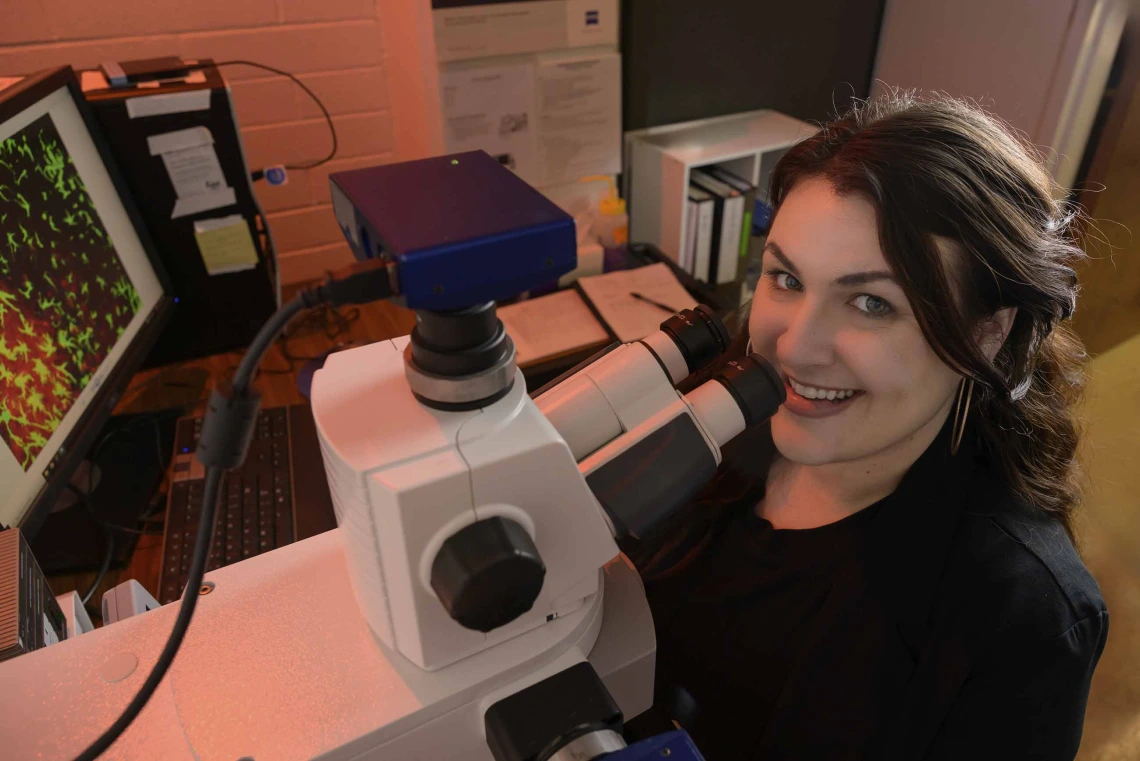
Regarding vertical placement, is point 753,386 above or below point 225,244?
above

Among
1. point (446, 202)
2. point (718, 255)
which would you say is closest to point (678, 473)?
point (446, 202)

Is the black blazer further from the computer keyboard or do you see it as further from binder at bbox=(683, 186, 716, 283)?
binder at bbox=(683, 186, 716, 283)

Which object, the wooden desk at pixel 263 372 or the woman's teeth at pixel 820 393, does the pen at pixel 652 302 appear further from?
the woman's teeth at pixel 820 393

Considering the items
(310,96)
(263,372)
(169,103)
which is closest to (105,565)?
(263,372)

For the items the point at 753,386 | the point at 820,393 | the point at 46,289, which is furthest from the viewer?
the point at 46,289

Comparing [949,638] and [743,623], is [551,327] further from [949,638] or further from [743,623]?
[949,638]

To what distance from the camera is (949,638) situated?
0.72 meters

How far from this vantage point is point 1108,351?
2205mm

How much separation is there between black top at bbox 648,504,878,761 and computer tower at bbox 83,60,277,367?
90cm

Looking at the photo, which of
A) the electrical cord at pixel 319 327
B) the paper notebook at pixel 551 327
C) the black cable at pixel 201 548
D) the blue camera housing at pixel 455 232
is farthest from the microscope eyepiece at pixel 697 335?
the electrical cord at pixel 319 327

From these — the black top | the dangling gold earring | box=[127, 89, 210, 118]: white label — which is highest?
box=[127, 89, 210, 118]: white label

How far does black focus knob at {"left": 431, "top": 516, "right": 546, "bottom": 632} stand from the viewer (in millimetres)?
404

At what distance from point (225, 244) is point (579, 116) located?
76cm

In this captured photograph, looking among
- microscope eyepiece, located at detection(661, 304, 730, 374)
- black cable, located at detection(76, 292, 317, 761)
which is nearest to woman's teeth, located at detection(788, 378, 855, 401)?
microscope eyepiece, located at detection(661, 304, 730, 374)
